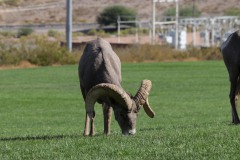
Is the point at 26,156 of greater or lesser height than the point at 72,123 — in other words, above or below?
above

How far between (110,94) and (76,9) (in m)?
135

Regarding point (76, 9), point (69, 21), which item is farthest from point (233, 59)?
point (76, 9)

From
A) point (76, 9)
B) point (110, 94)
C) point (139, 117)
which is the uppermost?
point (110, 94)

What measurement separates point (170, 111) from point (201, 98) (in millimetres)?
6206

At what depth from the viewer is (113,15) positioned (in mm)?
114062

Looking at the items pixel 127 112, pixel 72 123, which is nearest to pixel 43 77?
pixel 72 123

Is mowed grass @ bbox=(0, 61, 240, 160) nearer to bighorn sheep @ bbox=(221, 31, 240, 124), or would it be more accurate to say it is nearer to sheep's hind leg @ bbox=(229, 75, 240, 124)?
sheep's hind leg @ bbox=(229, 75, 240, 124)

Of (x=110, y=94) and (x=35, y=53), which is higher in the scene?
(x=110, y=94)

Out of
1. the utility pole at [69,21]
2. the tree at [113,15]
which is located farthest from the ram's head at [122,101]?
the tree at [113,15]

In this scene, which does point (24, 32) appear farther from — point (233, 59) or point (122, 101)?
point (122, 101)

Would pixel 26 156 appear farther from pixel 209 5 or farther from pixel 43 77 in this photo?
pixel 209 5

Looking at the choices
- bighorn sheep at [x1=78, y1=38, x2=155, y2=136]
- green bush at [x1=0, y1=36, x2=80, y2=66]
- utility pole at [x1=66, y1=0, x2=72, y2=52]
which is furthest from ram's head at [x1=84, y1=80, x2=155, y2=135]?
utility pole at [x1=66, y1=0, x2=72, y2=52]

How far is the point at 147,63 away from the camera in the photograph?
2571 inches

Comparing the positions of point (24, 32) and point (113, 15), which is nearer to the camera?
point (24, 32)
